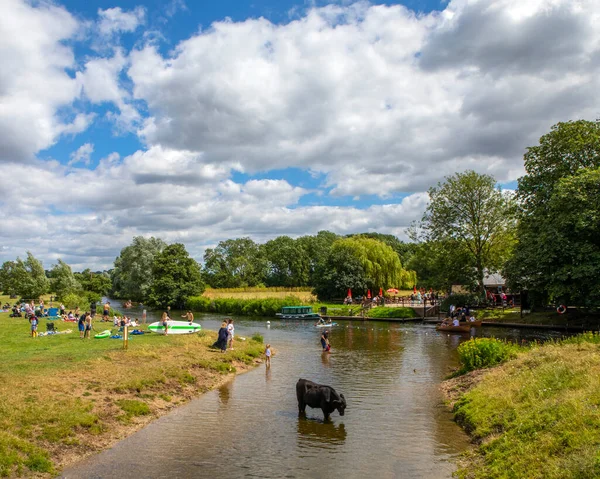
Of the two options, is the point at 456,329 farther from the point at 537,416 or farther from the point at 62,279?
the point at 62,279

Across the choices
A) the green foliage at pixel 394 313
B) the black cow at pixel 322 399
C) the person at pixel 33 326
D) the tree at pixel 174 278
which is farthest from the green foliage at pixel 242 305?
the black cow at pixel 322 399

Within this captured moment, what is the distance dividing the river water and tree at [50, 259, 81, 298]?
61.5 meters

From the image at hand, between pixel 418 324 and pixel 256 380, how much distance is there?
34.0 metres

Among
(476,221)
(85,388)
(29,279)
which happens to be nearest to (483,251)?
(476,221)

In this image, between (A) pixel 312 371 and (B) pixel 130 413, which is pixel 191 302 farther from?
(B) pixel 130 413

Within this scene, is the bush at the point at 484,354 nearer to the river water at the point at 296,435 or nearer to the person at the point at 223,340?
the river water at the point at 296,435

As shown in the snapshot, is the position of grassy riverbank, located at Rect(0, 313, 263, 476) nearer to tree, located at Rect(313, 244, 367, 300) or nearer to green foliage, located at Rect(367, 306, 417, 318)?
green foliage, located at Rect(367, 306, 417, 318)

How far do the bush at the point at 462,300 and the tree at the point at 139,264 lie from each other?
2148 inches

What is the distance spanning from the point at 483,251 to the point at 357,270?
2163 cm

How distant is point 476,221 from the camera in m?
55.3

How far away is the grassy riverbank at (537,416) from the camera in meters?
9.34

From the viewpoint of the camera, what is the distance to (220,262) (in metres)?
131

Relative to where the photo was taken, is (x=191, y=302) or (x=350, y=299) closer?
(x=350, y=299)

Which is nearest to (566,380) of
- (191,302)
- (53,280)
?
(191,302)
